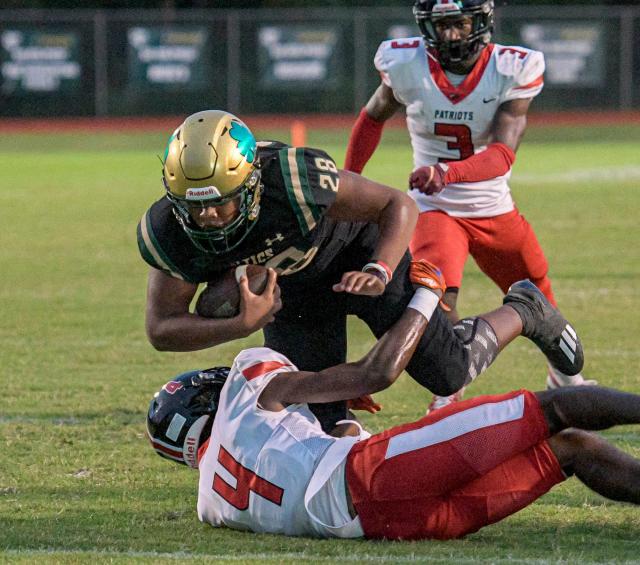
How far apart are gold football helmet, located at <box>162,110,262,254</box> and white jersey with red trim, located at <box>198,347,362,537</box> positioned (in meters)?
0.48

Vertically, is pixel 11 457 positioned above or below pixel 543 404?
below

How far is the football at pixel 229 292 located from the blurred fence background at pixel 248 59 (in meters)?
21.8

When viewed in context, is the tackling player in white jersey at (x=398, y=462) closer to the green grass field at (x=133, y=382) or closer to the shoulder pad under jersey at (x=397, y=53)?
the green grass field at (x=133, y=382)

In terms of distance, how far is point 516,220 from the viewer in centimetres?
668

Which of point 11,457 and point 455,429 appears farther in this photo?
point 11,457

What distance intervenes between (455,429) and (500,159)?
2.53 metres

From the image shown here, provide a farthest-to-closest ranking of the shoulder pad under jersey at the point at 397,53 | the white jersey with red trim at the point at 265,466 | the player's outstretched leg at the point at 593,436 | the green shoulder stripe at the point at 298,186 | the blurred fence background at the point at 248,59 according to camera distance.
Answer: the blurred fence background at the point at 248,59, the shoulder pad under jersey at the point at 397,53, the green shoulder stripe at the point at 298,186, the white jersey with red trim at the point at 265,466, the player's outstretched leg at the point at 593,436

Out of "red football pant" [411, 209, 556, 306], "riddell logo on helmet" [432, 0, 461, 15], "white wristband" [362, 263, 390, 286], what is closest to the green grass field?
"red football pant" [411, 209, 556, 306]

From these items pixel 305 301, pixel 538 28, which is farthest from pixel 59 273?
pixel 538 28

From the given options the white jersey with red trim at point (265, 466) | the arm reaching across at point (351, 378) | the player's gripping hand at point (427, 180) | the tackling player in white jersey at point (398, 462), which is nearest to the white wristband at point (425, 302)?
the arm reaching across at point (351, 378)

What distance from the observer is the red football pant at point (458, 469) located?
13.1ft

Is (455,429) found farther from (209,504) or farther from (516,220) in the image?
(516,220)

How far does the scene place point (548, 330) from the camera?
18.3ft

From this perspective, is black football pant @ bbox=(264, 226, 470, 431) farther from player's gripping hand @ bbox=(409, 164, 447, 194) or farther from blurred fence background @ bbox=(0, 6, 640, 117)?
blurred fence background @ bbox=(0, 6, 640, 117)
